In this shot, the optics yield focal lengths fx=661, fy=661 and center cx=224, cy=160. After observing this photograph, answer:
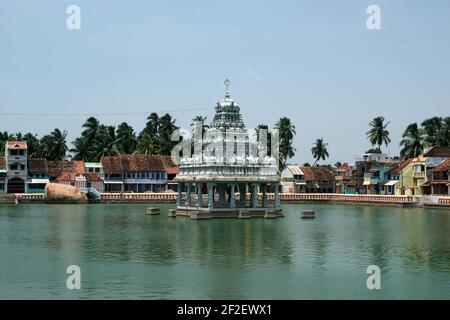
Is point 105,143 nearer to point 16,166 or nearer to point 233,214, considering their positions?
point 16,166

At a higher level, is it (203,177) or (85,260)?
(203,177)

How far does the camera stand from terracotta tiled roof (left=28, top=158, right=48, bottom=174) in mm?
126812

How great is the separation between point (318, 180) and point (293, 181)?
6094mm

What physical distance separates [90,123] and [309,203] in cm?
5186

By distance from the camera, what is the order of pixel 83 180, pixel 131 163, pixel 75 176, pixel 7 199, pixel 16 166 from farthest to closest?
pixel 131 163, pixel 75 176, pixel 16 166, pixel 83 180, pixel 7 199

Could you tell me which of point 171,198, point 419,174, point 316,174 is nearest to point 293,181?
point 316,174

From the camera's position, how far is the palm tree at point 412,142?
132 m

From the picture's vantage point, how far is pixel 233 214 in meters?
Answer: 77.2

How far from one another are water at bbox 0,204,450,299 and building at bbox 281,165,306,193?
237 feet

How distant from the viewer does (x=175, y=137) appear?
142250 mm

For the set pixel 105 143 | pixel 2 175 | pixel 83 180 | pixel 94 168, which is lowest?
pixel 83 180
